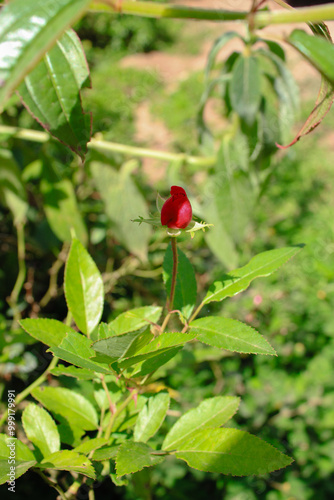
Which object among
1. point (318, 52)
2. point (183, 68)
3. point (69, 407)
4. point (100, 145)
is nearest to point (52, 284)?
point (100, 145)

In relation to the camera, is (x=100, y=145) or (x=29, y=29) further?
(x=100, y=145)

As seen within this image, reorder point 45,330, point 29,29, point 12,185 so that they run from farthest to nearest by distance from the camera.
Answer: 1. point 12,185
2. point 45,330
3. point 29,29

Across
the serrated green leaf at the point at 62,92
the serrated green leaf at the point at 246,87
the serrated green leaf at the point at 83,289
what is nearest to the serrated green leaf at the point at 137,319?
the serrated green leaf at the point at 83,289

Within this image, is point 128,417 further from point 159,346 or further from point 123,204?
point 123,204

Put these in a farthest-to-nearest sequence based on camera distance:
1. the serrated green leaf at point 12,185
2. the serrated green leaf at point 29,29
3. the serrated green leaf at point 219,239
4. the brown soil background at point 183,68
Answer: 1. the brown soil background at point 183,68
2. the serrated green leaf at point 219,239
3. the serrated green leaf at point 12,185
4. the serrated green leaf at point 29,29

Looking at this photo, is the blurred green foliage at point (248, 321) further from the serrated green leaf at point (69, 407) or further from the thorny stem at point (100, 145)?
the serrated green leaf at point (69, 407)

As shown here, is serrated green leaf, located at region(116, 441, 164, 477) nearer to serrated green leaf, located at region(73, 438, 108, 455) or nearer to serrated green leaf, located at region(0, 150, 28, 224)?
serrated green leaf, located at region(73, 438, 108, 455)
